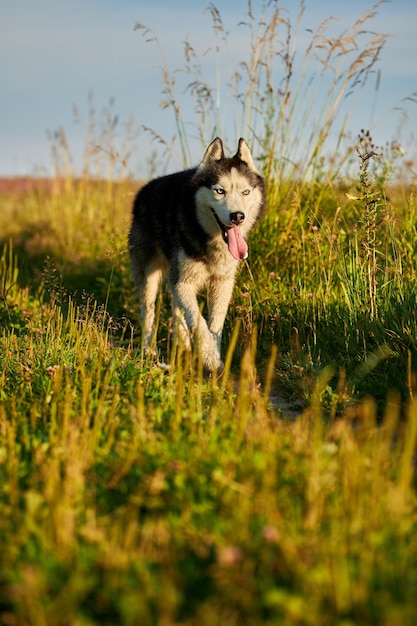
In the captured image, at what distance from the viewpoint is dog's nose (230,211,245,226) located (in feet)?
15.6

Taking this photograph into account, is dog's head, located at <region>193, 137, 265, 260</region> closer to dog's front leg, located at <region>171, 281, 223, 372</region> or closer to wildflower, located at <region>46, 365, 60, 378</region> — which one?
dog's front leg, located at <region>171, 281, 223, 372</region>

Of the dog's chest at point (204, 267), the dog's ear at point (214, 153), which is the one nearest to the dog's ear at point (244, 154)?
the dog's ear at point (214, 153)

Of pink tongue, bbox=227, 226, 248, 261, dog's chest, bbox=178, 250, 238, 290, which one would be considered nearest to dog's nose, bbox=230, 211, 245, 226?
pink tongue, bbox=227, 226, 248, 261

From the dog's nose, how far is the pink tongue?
0.21 m

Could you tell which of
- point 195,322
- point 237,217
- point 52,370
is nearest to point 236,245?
point 237,217

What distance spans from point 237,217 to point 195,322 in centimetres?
81

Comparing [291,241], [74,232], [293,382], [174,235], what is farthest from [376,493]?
[74,232]

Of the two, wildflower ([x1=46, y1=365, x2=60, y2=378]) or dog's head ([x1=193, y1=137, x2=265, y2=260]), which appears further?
dog's head ([x1=193, y1=137, x2=265, y2=260])

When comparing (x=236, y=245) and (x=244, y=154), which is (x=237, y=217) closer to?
(x=236, y=245)

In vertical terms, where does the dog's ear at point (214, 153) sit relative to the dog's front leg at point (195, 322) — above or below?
above

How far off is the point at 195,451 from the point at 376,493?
71 centimetres

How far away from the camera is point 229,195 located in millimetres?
4949

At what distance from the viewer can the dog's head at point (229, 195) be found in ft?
16.1

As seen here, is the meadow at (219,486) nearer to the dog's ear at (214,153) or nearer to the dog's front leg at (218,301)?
the dog's front leg at (218,301)
